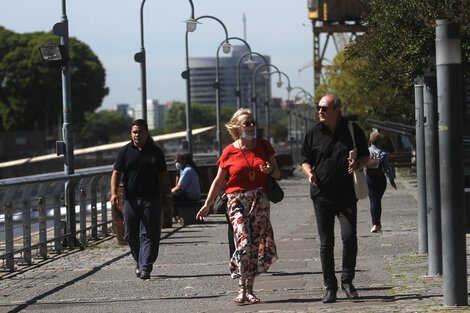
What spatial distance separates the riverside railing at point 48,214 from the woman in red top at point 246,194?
13.7 feet

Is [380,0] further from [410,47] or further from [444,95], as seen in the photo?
[444,95]

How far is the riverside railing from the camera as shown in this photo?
1179 centimetres

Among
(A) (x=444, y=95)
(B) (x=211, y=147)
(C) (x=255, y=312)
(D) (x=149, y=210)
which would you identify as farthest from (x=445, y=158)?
(B) (x=211, y=147)

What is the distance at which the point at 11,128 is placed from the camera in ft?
297

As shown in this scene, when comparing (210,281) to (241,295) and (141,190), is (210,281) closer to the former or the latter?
(141,190)

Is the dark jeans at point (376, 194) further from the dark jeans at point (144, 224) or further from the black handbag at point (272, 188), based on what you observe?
the black handbag at point (272, 188)

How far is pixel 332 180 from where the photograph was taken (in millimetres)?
7734

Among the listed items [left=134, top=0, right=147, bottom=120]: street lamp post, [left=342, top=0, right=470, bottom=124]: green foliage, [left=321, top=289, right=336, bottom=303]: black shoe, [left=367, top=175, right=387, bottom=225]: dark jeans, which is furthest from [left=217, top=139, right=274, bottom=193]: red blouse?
[left=134, top=0, right=147, bottom=120]: street lamp post

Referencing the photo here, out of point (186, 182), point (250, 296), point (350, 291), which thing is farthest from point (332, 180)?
point (186, 182)

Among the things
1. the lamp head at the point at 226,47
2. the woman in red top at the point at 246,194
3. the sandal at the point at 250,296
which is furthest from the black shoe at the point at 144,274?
the lamp head at the point at 226,47

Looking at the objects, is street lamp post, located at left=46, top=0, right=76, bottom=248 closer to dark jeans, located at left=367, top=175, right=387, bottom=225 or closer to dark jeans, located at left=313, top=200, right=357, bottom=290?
dark jeans, located at left=367, top=175, right=387, bottom=225

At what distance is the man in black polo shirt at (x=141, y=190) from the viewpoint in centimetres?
1020

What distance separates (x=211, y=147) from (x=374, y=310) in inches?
5494

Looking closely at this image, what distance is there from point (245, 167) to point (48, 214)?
5966 millimetres
